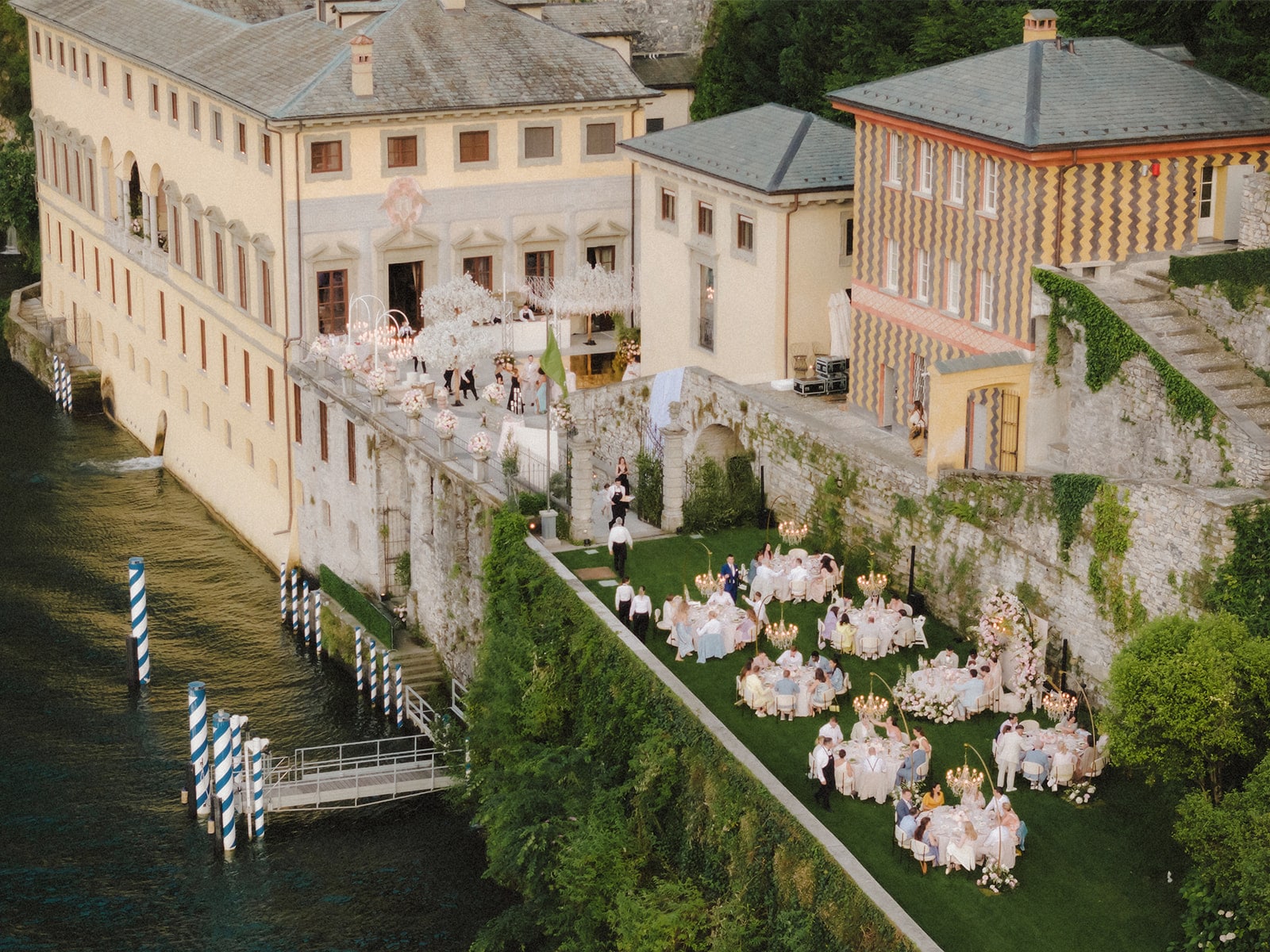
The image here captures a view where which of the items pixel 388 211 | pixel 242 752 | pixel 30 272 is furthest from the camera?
pixel 30 272

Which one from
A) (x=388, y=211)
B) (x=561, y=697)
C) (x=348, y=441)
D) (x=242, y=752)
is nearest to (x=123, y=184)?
(x=388, y=211)

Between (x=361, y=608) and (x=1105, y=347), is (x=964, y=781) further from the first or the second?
(x=361, y=608)

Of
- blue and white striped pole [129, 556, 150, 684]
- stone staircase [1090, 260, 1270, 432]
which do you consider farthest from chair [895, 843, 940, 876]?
blue and white striped pole [129, 556, 150, 684]

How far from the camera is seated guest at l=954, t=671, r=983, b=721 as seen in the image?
41.1 m

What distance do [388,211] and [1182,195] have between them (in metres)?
25.8

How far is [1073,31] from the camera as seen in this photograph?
60.1m

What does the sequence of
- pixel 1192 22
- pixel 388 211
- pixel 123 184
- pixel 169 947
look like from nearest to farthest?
pixel 169 947, pixel 1192 22, pixel 388 211, pixel 123 184

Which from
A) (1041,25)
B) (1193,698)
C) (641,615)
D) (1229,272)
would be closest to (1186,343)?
(1229,272)

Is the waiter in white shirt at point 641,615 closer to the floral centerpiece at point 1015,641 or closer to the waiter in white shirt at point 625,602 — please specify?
the waiter in white shirt at point 625,602

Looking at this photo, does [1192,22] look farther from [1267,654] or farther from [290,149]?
[1267,654]

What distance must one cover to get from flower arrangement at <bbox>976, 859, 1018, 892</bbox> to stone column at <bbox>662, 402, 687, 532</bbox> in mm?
16434

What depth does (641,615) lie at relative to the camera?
4516 cm

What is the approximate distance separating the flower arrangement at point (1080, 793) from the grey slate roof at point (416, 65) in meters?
32.4

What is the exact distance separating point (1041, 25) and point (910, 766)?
18609 millimetres
